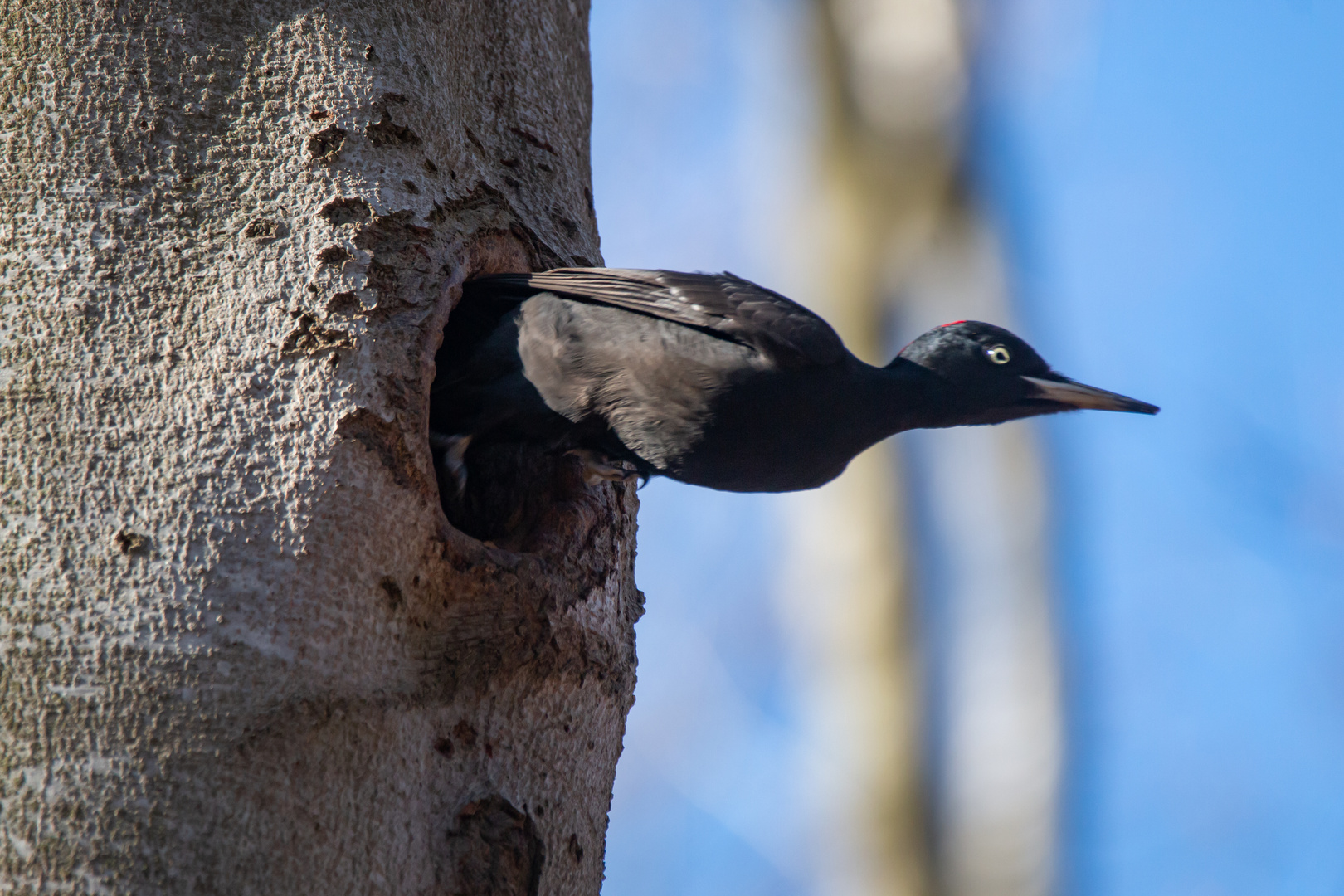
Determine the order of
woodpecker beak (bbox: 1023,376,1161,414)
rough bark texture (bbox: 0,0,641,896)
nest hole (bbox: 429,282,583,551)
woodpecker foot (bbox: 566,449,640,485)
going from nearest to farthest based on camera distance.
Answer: rough bark texture (bbox: 0,0,641,896), nest hole (bbox: 429,282,583,551), woodpecker foot (bbox: 566,449,640,485), woodpecker beak (bbox: 1023,376,1161,414)

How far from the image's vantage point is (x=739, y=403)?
2.82 m

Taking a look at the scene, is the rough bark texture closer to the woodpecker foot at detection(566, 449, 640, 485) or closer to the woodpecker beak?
the woodpecker foot at detection(566, 449, 640, 485)

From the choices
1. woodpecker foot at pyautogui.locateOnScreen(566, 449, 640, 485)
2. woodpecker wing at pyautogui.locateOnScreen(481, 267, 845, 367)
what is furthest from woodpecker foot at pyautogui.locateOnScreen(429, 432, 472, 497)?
woodpecker wing at pyautogui.locateOnScreen(481, 267, 845, 367)

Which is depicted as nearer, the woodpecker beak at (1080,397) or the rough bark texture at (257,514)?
the rough bark texture at (257,514)

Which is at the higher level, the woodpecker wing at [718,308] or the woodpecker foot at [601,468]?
the woodpecker wing at [718,308]

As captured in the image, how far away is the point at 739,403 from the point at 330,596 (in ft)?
4.03

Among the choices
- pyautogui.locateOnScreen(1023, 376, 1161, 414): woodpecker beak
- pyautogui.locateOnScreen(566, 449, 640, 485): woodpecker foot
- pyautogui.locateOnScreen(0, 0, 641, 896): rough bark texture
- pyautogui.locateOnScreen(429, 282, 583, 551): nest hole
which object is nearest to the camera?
pyautogui.locateOnScreen(0, 0, 641, 896): rough bark texture

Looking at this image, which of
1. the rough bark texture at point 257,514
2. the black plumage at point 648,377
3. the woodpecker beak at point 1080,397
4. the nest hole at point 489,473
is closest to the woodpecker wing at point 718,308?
the black plumage at point 648,377

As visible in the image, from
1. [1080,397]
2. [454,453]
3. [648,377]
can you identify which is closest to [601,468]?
[648,377]

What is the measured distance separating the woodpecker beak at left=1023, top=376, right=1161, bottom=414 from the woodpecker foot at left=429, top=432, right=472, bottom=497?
5.25 feet

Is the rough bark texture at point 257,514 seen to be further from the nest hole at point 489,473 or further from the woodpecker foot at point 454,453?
the woodpecker foot at point 454,453

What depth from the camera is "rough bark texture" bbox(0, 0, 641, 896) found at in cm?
165

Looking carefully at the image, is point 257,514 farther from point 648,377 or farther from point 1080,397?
point 1080,397

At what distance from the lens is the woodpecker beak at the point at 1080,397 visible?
3227 mm
